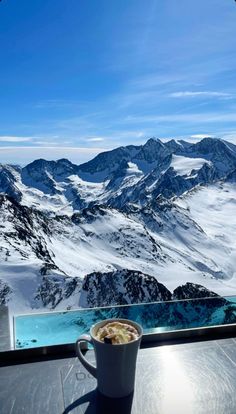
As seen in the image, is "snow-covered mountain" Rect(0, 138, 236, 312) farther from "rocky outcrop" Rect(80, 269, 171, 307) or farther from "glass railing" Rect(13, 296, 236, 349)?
"glass railing" Rect(13, 296, 236, 349)

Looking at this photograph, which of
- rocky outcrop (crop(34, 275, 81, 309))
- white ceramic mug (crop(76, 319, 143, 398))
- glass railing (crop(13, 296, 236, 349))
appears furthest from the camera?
rocky outcrop (crop(34, 275, 81, 309))

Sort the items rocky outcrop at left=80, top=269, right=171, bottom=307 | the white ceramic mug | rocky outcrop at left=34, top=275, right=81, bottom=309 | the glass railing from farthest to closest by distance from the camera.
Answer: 1. rocky outcrop at left=80, top=269, right=171, bottom=307
2. rocky outcrop at left=34, top=275, right=81, bottom=309
3. the glass railing
4. the white ceramic mug

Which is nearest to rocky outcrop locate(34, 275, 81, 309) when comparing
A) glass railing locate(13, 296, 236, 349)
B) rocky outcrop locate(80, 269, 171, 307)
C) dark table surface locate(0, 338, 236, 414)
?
rocky outcrop locate(80, 269, 171, 307)

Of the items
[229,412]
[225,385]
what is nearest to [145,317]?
[225,385]

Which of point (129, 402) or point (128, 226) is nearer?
point (129, 402)

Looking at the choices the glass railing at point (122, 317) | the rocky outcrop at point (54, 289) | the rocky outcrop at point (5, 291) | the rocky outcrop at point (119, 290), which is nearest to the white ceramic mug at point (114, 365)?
the glass railing at point (122, 317)

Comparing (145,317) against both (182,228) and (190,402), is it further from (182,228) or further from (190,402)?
(182,228)
